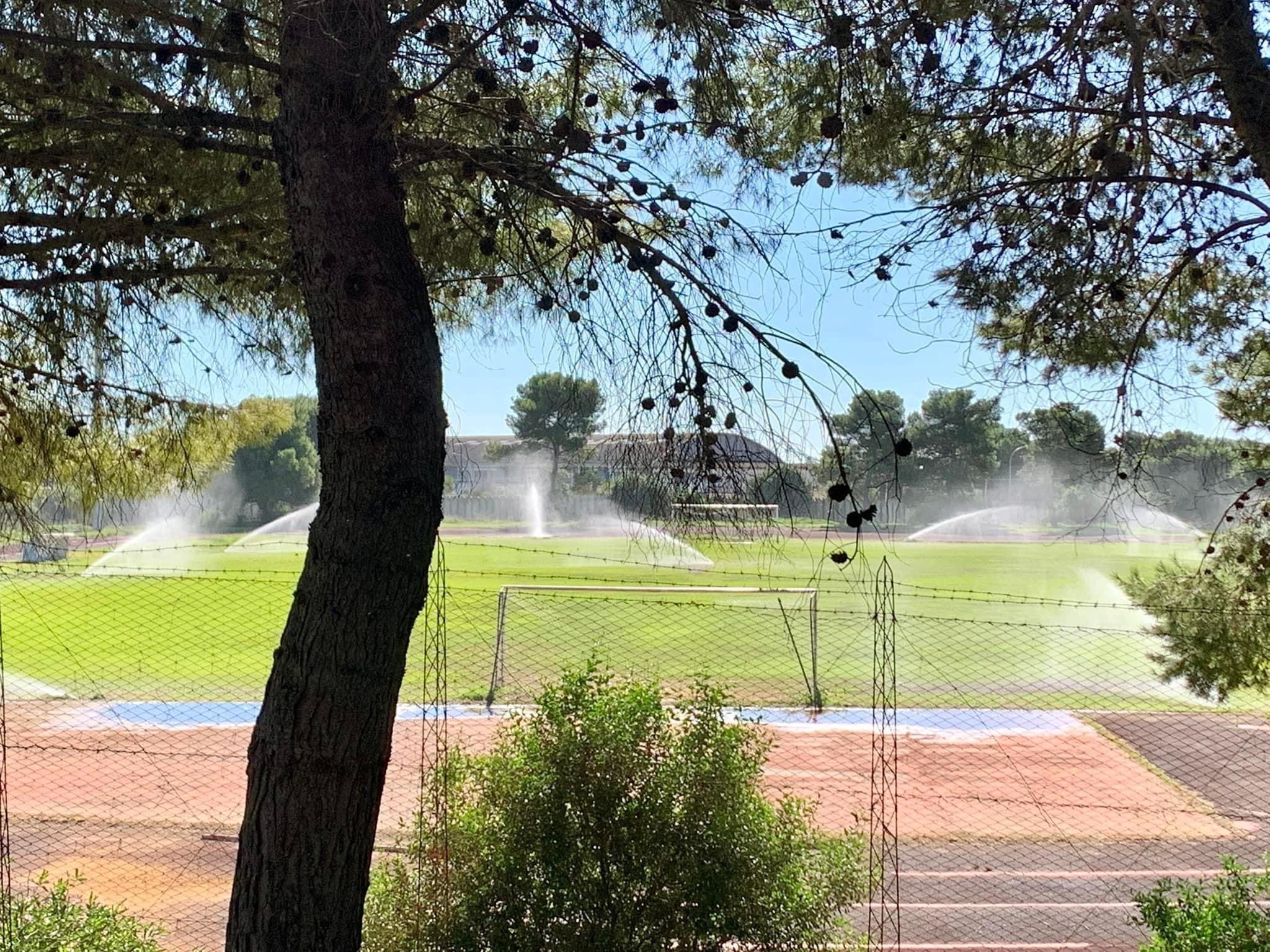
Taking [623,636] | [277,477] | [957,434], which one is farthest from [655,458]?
[623,636]

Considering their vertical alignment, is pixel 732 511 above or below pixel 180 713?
above

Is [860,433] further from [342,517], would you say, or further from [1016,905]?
[1016,905]

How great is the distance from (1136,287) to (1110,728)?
7032 mm

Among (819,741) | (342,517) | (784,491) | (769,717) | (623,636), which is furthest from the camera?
(623,636)

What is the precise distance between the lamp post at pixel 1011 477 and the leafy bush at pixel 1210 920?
3.69 feet

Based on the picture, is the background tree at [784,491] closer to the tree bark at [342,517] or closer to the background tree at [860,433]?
the background tree at [860,433]

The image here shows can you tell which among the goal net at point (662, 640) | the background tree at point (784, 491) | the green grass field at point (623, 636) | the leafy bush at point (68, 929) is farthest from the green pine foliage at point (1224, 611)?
the goal net at point (662, 640)

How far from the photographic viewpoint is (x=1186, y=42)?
172 centimetres

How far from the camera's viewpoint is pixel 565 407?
5.26 ft

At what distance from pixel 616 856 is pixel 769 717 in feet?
19.7

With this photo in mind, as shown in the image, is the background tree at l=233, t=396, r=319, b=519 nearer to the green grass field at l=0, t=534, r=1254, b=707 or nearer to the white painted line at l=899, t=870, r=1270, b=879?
the green grass field at l=0, t=534, r=1254, b=707

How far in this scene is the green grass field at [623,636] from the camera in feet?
30.5

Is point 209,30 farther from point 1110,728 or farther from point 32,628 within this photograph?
point 32,628

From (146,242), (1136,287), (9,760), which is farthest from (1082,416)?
(9,760)
